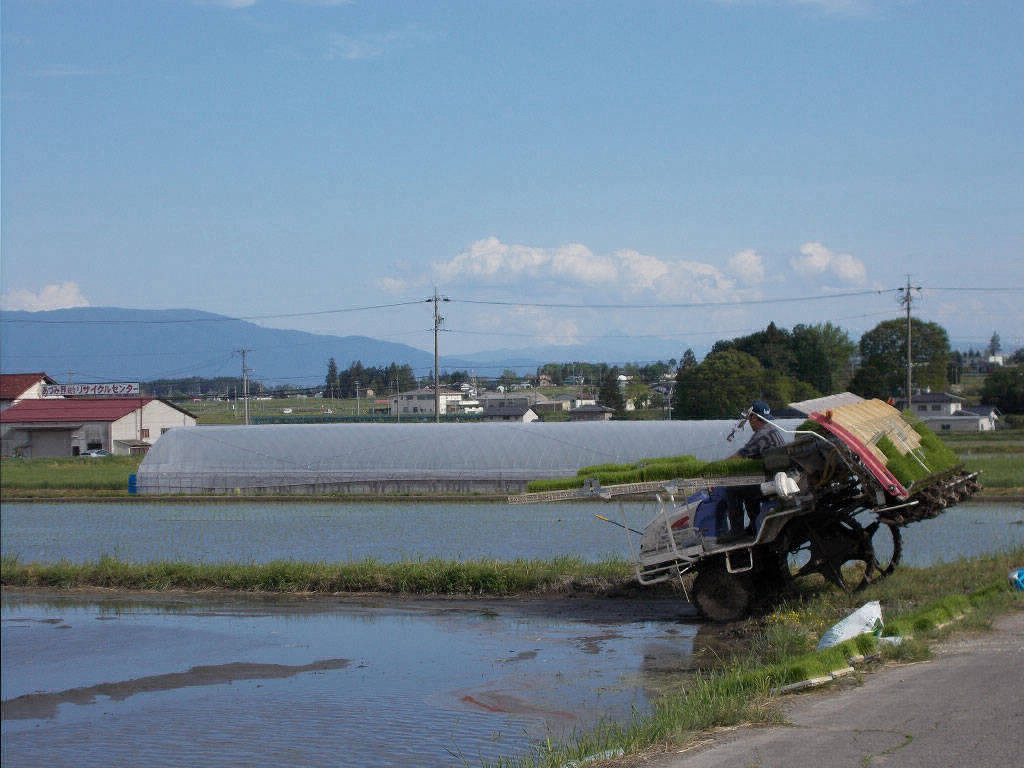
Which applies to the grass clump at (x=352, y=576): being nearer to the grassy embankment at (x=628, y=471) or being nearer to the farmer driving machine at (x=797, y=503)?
the farmer driving machine at (x=797, y=503)

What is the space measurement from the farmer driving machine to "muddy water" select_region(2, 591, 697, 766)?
1121mm

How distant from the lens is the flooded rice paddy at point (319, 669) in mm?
10125

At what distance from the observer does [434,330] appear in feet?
219

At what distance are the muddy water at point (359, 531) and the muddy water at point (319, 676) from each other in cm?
469

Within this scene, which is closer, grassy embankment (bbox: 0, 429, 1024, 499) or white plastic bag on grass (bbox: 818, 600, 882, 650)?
white plastic bag on grass (bbox: 818, 600, 882, 650)

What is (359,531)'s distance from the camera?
91.9 feet

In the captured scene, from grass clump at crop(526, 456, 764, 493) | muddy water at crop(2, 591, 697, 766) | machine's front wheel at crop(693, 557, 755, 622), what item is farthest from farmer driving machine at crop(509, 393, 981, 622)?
muddy water at crop(2, 591, 697, 766)

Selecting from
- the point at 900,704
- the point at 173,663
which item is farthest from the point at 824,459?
the point at 173,663

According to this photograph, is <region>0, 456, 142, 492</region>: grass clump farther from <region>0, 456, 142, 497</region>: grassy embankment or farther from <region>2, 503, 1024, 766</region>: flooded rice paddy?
<region>2, 503, 1024, 766</region>: flooded rice paddy

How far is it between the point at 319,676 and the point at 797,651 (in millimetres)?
6193

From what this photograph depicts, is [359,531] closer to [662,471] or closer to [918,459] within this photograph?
[662,471]

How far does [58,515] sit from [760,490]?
24.3 meters

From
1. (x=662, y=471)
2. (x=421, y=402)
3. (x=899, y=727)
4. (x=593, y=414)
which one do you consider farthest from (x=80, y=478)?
(x=421, y=402)

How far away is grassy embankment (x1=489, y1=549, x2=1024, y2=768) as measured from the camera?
8867 mm
